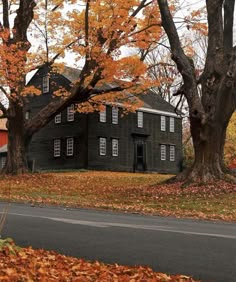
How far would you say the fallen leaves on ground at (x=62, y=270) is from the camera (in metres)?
6.12

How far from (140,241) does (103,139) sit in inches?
1440

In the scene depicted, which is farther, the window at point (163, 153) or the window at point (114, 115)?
the window at point (163, 153)

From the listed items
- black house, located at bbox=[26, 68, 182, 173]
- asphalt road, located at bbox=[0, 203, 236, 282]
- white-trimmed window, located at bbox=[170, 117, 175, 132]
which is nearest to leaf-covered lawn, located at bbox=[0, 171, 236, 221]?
asphalt road, located at bbox=[0, 203, 236, 282]

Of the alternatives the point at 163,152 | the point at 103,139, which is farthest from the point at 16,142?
the point at 163,152

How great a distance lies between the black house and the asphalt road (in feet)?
104

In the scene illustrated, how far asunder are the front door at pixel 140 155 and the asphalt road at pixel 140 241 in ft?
118

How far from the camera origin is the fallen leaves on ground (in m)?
6.12

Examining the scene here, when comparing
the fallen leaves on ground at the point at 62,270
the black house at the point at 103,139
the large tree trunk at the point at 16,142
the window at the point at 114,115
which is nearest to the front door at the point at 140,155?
the black house at the point at 103,139

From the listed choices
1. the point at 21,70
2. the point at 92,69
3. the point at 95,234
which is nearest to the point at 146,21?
the point at 92,69

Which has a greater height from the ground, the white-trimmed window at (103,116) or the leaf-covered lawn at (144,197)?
the white-trimmed window at (103,116)

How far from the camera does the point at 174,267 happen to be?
7305 mm

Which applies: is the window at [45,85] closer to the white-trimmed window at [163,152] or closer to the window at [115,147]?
the window at [115,147]

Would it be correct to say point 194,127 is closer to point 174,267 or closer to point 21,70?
point 21,70

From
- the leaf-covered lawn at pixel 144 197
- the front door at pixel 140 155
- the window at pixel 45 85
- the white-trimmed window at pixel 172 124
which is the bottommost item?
the leaf-covered lawn at pixel 144 197
